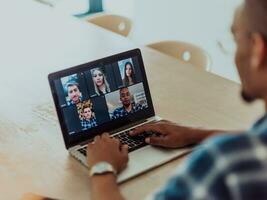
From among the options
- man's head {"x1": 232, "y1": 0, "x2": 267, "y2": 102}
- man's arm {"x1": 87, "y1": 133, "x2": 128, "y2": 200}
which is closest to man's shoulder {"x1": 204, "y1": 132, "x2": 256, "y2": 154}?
man's head {"x1": 232, "y1": 0, "x2": 267, "y2": 102}

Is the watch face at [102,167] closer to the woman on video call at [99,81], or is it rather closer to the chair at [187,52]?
the woman on video call at [99,81]

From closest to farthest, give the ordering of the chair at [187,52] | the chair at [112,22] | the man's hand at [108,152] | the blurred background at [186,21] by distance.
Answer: the man's hand at [108,152]
the chair at [187,52]
the chair at [112,22]
the blurred background at [186,21]

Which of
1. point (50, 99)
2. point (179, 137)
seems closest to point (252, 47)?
point (179, 137)

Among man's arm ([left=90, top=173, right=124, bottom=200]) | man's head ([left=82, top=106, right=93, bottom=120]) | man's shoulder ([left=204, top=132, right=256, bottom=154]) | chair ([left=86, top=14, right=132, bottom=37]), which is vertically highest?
chair ([left=86, top=14, right=132, bottom=37])

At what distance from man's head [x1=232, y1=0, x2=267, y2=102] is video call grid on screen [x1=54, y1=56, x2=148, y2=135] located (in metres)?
0.70

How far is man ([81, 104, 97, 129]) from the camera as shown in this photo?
5.10 feet

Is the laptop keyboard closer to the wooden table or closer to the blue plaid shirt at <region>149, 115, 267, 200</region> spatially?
the wooden table

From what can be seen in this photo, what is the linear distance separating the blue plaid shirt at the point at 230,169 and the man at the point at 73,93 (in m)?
0.74

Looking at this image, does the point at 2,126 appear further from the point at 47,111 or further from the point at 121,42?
the point at 121,42

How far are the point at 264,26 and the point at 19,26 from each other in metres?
2.12

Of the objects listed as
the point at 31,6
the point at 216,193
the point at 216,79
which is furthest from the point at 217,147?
the point at 31,6

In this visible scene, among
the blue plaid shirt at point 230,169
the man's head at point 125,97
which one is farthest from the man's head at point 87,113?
the blue plaid shirt at point 230,169

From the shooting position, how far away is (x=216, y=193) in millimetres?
800

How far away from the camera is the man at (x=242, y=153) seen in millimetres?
786
